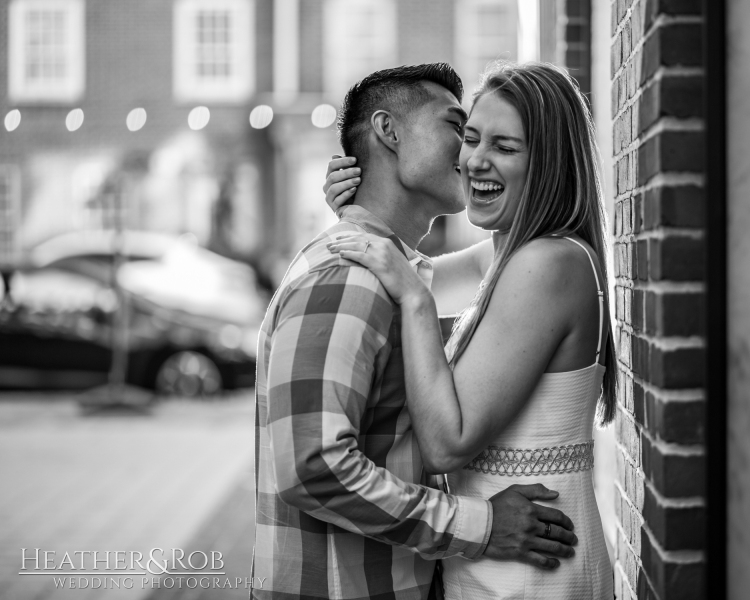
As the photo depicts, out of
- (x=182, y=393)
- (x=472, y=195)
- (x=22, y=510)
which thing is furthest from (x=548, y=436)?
(x=182, y=393)

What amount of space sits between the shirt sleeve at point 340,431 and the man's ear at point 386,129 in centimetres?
51

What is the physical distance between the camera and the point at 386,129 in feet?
7.74

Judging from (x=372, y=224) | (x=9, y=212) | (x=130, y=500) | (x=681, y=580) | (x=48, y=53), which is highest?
(x=48, y=53)

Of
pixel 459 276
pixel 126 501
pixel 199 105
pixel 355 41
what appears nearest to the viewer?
pixel 459 276

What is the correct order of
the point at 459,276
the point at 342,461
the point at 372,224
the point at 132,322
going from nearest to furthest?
the point at 342,461
the point at 372,224
the point at 459,276
the point at 132,322

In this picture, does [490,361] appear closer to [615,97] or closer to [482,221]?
[482,221]

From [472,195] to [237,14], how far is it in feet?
62.9

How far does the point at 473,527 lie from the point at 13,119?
2055 cm

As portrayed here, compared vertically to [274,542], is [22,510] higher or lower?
lower

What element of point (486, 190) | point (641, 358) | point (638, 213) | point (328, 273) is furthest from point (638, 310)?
point (328, 273)

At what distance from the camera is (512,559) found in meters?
1.98

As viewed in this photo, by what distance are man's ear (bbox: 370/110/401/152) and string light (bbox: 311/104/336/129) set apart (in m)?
17.2

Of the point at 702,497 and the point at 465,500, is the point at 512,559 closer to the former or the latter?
the point at 465,500

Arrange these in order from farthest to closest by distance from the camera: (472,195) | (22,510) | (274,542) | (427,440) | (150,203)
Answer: (150,203) < (22,510) < (472,195) < (274,542) < (427,440)
